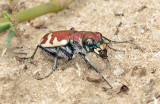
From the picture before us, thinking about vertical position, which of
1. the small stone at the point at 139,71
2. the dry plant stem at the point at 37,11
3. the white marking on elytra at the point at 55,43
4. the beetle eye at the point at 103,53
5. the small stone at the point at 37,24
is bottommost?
the small stone at the point at 139,71

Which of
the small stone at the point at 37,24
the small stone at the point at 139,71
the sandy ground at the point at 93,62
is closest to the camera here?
the sandy ground at the point at 93,62

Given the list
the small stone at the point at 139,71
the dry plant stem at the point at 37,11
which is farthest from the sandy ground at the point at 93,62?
the dry plant stem at the point at 37,11

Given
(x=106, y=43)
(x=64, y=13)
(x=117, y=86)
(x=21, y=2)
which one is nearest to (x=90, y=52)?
(x=106, y=43)

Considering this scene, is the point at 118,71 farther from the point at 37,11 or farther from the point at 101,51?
the point at 37,11

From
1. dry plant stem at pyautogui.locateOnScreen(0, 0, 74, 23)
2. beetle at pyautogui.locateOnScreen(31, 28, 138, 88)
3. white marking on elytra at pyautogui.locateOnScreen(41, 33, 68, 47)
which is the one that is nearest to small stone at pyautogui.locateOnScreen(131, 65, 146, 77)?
beetle at pyautogui.locateOnScreen(31, 28, 138, 88)

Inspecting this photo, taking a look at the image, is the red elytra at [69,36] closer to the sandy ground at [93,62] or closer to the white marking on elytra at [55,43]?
the white marking on elytra at [55,43]

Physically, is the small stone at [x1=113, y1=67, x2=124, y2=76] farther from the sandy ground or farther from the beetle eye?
the beetle eye
